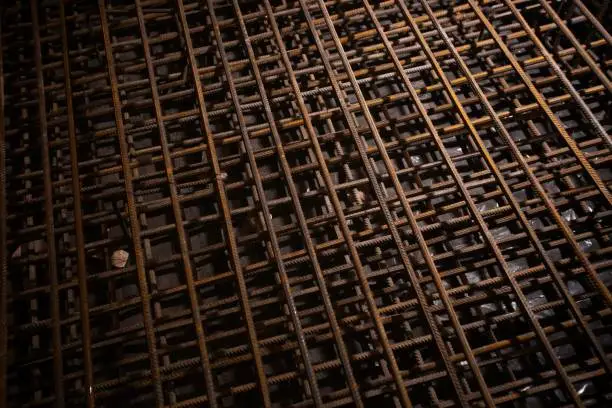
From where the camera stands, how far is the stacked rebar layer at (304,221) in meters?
1.65

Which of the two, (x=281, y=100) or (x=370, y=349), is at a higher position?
(x=281, y=100)

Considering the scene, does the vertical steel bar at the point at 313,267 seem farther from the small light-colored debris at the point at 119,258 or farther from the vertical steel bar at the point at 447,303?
the small light-colored debris at the point at 119,258

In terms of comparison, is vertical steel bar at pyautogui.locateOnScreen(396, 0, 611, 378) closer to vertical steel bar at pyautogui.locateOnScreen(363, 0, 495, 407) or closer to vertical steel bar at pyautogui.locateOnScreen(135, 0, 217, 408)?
vertical steel bar at pyautogui.locateOnScreen(363, 0, 495, 407)

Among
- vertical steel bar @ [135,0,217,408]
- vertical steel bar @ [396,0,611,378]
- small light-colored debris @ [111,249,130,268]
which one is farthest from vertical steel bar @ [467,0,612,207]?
small light-colored debris @ [111,249,130,268]

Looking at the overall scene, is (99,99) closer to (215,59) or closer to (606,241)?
(215,59)

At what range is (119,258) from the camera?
1.95 meters

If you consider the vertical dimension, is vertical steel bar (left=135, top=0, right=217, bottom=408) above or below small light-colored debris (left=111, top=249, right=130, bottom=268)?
above

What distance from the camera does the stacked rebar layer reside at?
165 centimetres

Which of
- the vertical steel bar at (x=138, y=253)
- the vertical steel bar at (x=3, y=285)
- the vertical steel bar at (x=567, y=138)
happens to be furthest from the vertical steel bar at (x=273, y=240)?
the vertical steel bar at (x=567, y=138)

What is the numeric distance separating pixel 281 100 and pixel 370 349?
1224mm

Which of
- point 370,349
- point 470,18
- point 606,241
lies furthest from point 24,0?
point 606,241

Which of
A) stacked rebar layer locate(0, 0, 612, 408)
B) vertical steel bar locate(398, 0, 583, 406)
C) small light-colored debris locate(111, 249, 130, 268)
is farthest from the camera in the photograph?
small light-colored debris locate(111, 249, 130, 268)

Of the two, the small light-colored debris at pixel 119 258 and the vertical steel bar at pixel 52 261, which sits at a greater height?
the vertical steel bar at pixel 52 261

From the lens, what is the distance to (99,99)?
7.73 feet
